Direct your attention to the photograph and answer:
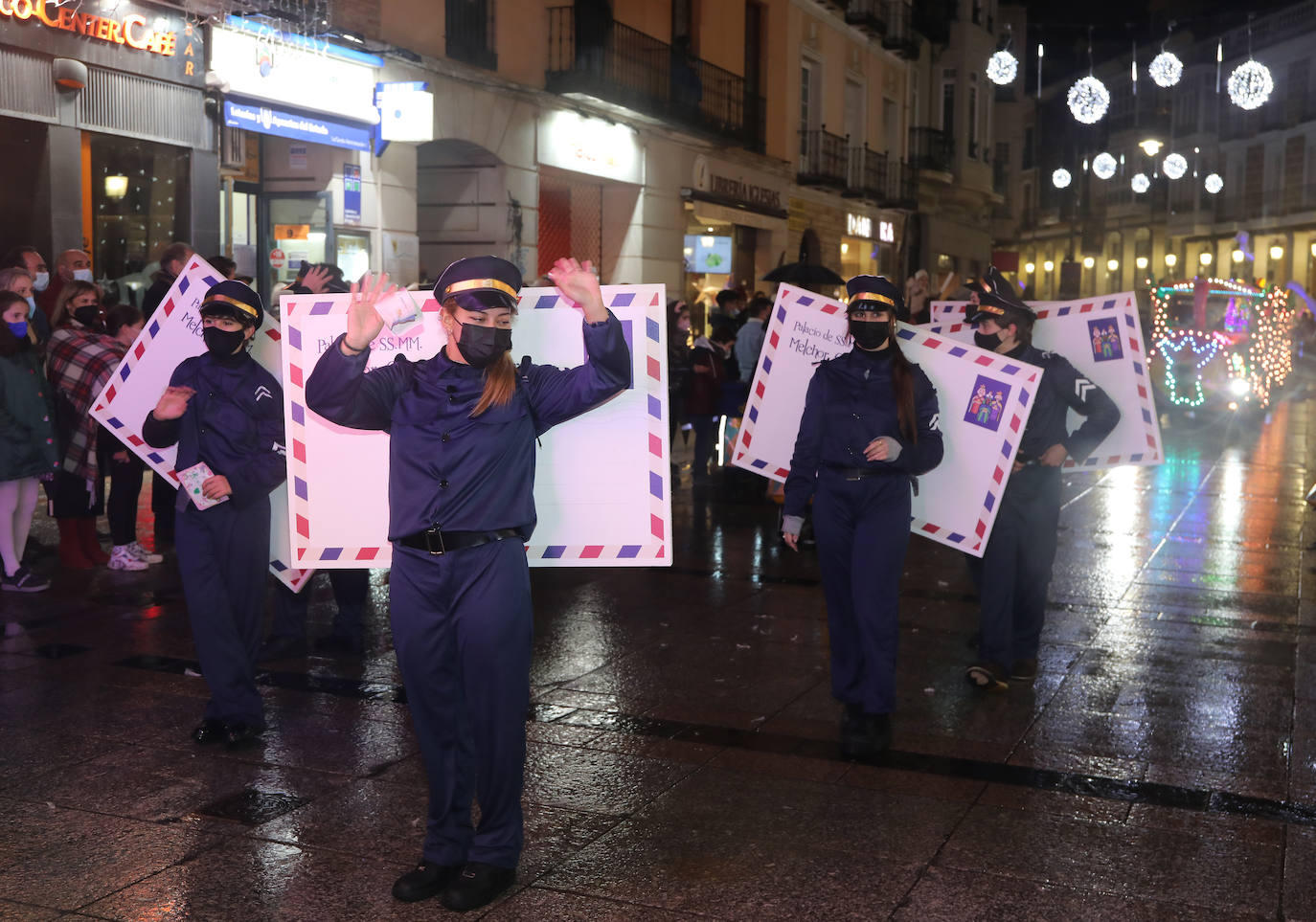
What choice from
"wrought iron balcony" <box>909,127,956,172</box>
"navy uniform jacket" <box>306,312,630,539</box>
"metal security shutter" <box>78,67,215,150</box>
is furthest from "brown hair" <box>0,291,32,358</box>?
"wrought iron balcony" <box>909,127,956,172</box>

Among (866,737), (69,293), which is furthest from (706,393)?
(866,737)

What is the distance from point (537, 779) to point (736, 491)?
8519 millimetres

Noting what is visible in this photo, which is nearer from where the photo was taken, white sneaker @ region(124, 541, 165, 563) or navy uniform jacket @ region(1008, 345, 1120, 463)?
navy uniform jacket @ region(1008, 345, 1120, 463)

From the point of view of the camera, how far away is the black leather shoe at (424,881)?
434 cm

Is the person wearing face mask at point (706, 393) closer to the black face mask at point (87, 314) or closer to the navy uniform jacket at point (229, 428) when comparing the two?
the black face mask at point (87, 314)

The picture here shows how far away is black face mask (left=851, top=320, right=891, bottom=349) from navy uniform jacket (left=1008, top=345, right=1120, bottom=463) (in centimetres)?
136

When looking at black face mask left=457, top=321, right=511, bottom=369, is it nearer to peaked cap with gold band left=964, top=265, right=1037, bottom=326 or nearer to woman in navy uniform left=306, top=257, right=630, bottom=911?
woman in navy uniform left=306, top=257, right=630, bottom=911

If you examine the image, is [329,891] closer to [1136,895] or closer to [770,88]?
[1136,895]

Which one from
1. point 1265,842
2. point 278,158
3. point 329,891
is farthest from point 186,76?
point 1265,842

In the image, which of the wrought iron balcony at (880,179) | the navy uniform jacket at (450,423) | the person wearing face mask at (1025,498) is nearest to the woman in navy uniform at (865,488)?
the person wearing face mask at (1025,498)

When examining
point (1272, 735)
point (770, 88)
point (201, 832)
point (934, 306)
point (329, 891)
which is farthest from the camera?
point (770, 88)

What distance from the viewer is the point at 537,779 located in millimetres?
5531

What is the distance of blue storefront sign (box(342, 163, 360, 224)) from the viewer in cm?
1664

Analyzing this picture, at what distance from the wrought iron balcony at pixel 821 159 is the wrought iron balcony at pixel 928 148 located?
588 cm
